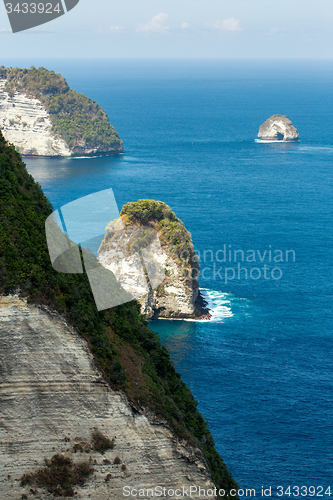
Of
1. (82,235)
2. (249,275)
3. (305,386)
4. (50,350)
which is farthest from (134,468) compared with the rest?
(82,235)

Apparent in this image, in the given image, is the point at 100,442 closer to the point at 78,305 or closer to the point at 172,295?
the point at 78,305

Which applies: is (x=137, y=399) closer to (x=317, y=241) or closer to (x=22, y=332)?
(x=22, y=332)

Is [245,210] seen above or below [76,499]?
below

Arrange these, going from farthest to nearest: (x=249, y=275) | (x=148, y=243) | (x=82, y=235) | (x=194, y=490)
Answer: (x=82, y=235), (x=249, y=275), (x=148, y=243), (x=194, y=490)

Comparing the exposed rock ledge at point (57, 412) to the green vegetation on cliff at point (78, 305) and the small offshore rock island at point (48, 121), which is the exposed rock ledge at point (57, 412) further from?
the small offshore rock island at point (48, 121)

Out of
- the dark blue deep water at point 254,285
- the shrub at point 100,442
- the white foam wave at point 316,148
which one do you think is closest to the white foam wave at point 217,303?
the dark blue deep water at point 254,285

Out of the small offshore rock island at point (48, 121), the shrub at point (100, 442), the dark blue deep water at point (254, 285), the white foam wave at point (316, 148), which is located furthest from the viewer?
the white foam wave at point (316, 148)
